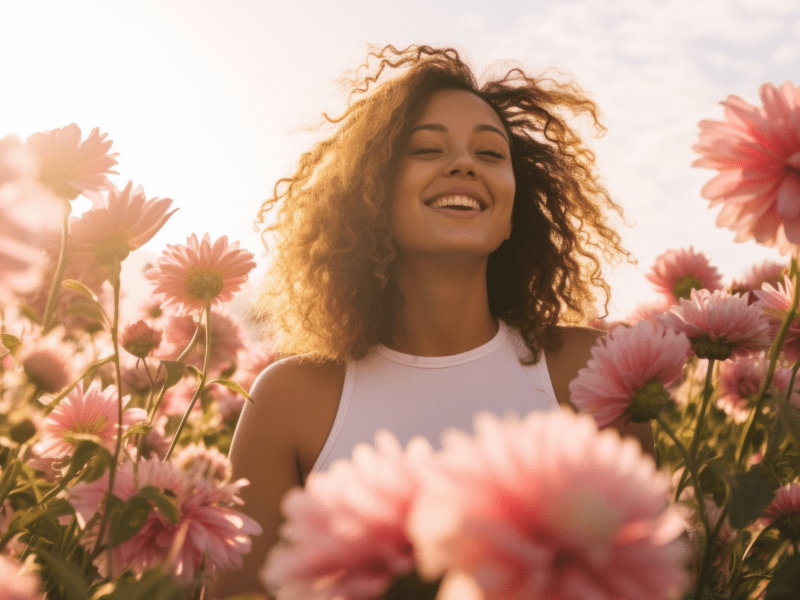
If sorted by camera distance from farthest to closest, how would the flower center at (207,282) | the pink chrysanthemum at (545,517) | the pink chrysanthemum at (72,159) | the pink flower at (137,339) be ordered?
the pink flower at (137,339) → the flower center at (207,282) → the pink chrysanthemum at (72,159) → the pink chrysanthemum at (545,517)

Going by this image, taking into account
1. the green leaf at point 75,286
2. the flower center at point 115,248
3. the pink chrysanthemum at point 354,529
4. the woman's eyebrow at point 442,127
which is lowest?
the pink chrysanthemum at point 354,529

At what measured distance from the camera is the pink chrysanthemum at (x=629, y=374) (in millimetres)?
591

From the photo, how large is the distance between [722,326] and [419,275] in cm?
82

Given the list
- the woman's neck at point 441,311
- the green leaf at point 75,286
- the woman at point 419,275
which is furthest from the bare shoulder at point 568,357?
the green leaf at point 75,286

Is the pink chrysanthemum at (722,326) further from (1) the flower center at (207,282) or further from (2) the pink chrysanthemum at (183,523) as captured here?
(1) the flower center at (207,282)

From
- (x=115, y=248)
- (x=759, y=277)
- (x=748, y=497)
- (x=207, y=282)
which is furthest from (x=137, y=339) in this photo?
(x=759, y=277)

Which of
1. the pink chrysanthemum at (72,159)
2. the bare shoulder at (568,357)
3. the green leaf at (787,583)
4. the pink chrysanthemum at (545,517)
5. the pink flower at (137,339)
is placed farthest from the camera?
the bare shoulder at (568,357)

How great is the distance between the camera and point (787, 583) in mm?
467

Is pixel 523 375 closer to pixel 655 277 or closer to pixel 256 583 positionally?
pixel 655 277

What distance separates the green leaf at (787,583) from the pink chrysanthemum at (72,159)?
2.51 ft

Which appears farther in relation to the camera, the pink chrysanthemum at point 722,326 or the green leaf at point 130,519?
the pink chrysanthemum at point 722,326

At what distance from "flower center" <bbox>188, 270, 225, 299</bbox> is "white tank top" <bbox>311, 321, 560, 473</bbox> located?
0.43m

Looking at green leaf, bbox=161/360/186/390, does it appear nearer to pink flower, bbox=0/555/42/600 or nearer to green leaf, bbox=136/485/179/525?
green leaf, bbox=136/485/179/525

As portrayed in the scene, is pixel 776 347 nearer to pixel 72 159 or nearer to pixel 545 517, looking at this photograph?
pixel 545 517
